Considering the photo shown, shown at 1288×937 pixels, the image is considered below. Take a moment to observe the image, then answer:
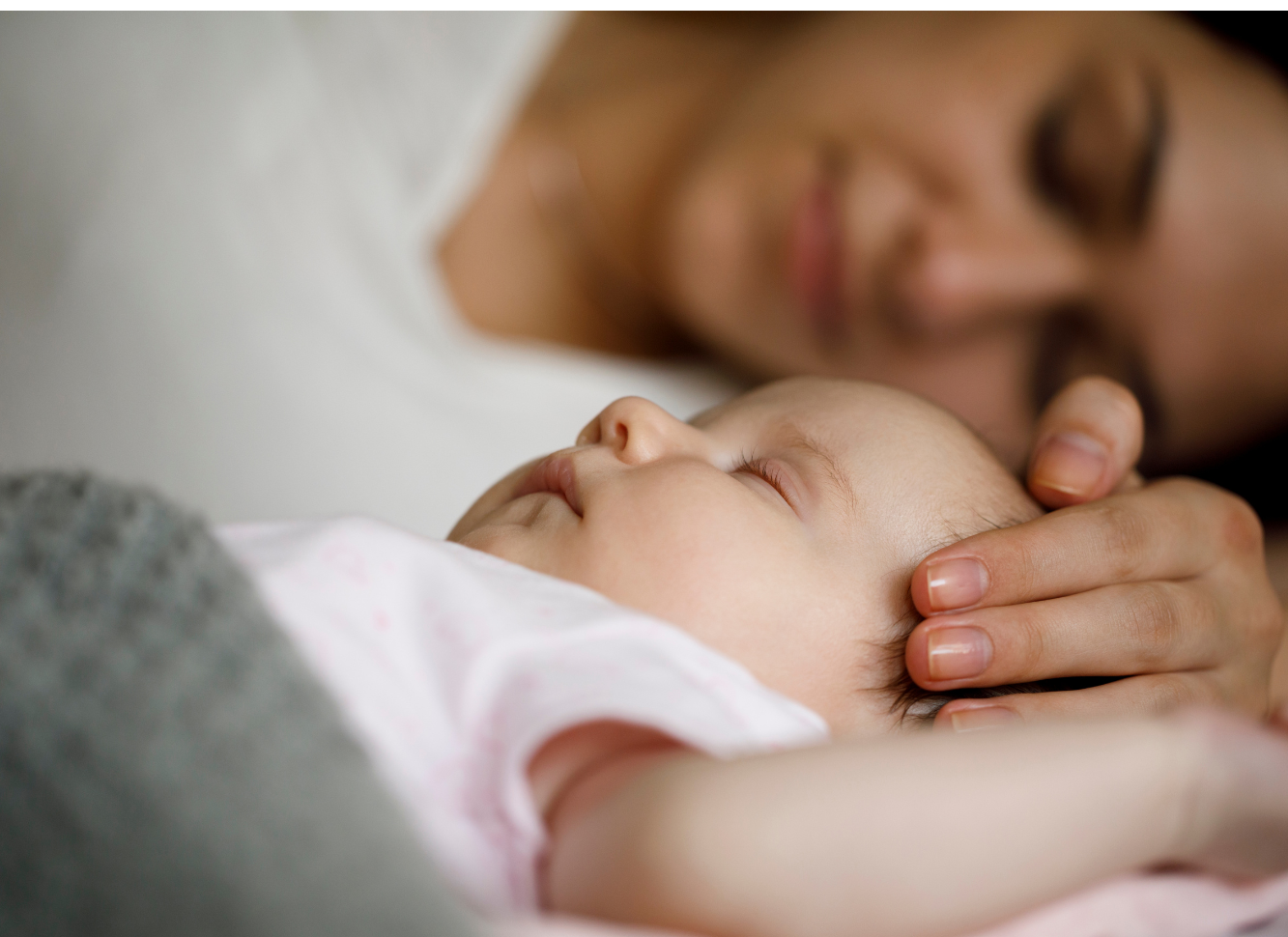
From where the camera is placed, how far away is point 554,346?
172 cm

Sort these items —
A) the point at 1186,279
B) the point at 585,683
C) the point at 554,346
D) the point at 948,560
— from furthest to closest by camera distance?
the point at 554,346 < the point at 1186,279 < the point at 948,560 < the point at 585,683

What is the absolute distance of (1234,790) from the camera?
560 millimetres

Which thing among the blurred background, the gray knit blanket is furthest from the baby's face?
the blurred background

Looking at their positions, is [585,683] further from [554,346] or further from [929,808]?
[554,346]

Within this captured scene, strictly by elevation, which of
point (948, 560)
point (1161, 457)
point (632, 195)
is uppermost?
point (632, 195)

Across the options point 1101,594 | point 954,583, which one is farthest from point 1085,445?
point 954,583

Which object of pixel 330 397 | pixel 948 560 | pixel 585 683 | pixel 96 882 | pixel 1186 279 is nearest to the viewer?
pixel 96 882

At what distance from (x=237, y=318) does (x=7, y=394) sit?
13.1 inches

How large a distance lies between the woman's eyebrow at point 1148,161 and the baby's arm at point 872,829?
3.07ft

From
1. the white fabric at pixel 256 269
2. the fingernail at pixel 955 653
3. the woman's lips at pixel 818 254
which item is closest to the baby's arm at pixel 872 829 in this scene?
the fingernail at pixel 955 653

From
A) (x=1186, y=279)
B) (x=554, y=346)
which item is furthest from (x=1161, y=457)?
(x=554, y=346)

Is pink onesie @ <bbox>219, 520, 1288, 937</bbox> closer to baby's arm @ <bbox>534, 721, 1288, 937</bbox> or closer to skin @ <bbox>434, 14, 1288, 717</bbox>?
baby's arm @ <bbox>534, 721, 1288, 937</bbox>

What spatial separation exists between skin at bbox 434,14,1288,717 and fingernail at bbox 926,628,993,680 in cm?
24

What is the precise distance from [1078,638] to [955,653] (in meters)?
0.14
